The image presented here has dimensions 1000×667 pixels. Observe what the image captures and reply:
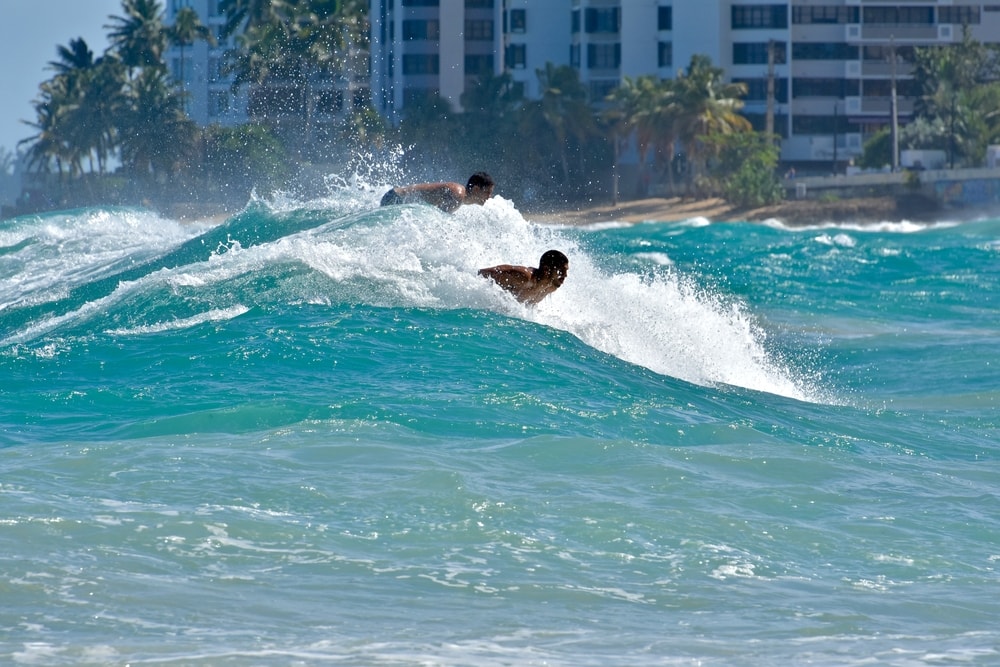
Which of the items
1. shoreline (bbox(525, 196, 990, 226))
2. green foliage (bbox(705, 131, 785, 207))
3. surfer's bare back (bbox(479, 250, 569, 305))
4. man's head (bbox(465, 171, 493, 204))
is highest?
green foliage (bbox(705, 131, 785, 207))

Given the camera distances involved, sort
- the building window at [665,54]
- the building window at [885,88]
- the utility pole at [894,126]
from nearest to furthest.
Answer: the utility pole at [894,126], the building window at [665,54], the building window at [885,88]

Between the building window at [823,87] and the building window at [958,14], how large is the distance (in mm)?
6243

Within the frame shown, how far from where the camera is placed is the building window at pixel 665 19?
77.6 metres

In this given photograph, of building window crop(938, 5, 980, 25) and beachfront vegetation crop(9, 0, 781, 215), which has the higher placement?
building window crop(938, 5, 980, 25)

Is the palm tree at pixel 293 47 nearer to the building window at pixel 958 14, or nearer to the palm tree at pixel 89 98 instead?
the palm tree at pixel 89 98

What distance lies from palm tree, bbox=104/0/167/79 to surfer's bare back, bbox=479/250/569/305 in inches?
2881

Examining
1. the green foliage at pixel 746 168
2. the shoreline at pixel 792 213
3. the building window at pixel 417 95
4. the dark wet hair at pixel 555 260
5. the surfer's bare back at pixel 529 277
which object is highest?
the building window at pixel 417 95

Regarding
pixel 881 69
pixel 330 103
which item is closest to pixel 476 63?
pixel 330 103

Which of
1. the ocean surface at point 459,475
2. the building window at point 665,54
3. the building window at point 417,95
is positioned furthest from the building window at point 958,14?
the ocean surface at point 459,475

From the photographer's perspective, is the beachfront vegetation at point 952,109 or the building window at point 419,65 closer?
the beachfront vegetation at point 952,109

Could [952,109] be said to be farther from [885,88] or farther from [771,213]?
[771,213]

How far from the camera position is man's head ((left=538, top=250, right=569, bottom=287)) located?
12891 mm

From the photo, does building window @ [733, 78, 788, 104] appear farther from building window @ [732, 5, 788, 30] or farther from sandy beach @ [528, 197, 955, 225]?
sandy beach @ [528, 197, 955, 225]

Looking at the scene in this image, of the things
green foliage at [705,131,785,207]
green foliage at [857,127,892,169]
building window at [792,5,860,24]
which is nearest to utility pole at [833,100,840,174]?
green foliage at [857,127,892,169]
